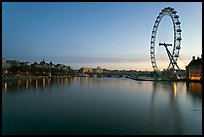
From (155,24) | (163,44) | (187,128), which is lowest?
(187,128)

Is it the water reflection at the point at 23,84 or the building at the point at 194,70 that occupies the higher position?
the building at the point at 194,70

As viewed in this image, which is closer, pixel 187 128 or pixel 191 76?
pixel 187 128

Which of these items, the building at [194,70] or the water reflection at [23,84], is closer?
the water reflection at [23,84]

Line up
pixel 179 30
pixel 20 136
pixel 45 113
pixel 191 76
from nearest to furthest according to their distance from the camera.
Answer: pixel 20 136
pixel 45 113
pixel 179 30
pixel 191 76

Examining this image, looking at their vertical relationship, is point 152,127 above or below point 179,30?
below

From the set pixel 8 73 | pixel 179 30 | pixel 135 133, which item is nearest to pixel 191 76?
pixel 179 30

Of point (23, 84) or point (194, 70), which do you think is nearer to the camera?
point (23, 84)

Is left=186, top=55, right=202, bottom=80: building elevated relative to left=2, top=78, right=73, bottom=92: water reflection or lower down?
elevated

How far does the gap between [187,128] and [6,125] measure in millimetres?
5772

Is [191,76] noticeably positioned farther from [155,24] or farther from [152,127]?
[152,127]

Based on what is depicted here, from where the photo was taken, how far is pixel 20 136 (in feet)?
21.4

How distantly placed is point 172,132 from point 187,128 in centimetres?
89

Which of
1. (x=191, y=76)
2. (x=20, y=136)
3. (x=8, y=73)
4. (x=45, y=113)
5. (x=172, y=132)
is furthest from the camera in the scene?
(x=8, y=73)

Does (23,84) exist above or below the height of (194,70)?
below
